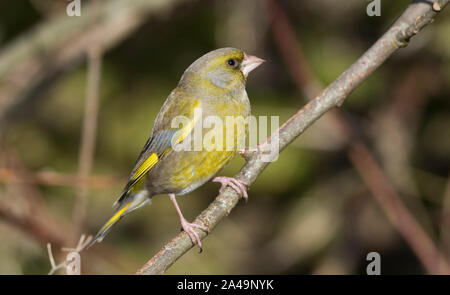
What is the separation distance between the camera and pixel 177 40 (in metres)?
6.74

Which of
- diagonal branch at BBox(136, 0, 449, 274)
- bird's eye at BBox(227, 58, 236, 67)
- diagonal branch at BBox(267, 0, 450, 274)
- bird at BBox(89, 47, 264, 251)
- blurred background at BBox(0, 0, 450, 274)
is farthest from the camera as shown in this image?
blurred background at BBox(0, 0, 450, 274)

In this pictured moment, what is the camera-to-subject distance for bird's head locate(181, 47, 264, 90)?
12.9 ft

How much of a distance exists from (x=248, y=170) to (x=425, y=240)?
2454 mm

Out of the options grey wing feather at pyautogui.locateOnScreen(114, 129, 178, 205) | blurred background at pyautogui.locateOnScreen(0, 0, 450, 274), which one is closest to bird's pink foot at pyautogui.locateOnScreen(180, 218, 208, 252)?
Answer: grey wing feather at pyautogui.locateOnScreen(114, 129, 178, 205)

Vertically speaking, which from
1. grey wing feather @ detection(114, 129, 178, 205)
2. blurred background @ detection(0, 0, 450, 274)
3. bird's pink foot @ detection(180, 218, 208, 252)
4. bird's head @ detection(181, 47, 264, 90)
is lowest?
bird's pink foot @ detection(180, 218, 208, 252)

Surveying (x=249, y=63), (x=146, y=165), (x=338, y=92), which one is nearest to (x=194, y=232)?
(x=146, y=165)

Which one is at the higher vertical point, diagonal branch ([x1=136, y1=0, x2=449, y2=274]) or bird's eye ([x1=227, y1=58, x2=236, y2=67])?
bird's eye ([x1=227, y1=58, x2=236, y2=67])

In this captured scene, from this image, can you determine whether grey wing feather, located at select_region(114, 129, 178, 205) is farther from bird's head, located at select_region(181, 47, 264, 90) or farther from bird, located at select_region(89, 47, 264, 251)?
bird's head, located at select_region(181, 47, 264, 90)

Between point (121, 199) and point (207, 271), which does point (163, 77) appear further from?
point (121, 199)

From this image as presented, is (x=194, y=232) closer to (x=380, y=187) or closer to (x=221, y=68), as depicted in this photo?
(x=221, y=68)

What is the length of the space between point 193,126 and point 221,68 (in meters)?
0.44

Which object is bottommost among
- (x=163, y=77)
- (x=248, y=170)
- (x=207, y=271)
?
(x=248, y=170)
